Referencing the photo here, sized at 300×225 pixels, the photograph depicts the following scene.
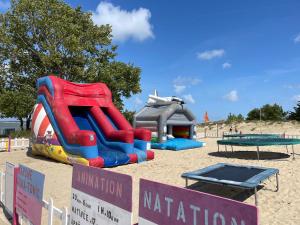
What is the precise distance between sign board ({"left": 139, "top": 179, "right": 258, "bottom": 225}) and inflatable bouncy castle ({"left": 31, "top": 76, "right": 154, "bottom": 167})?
790 centimetres

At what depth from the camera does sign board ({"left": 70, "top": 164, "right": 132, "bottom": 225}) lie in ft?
9.14

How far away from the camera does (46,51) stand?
976 inches

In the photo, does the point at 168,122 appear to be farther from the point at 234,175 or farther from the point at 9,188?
the point at 9,188

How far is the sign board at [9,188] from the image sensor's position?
5439 millimetres

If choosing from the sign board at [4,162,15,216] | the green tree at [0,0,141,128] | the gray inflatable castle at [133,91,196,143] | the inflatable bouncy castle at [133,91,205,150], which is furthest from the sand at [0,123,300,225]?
the green tree at [0,0,141,128]

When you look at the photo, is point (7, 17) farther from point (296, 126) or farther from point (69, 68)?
point (296, 126)

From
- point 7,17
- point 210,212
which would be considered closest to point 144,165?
point 210,212

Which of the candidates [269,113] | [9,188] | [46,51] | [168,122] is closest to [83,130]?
[9,188]

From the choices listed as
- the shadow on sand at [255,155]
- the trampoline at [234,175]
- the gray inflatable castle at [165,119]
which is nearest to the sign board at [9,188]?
the trampoline at [234,175]

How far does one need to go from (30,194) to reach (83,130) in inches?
257

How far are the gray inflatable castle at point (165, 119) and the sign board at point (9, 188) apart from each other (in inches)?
485

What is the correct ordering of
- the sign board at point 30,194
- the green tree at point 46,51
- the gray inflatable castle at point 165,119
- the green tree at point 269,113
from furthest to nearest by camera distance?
1. the green tree at point 269,113
2. the green tree at point 46,51
3. the gray inflatable castle at point 165,119
4. the sign board at point 30,194

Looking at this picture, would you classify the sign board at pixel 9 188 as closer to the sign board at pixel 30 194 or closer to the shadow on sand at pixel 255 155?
the sign board at pixel 30 194

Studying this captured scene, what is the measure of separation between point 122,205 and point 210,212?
3.37 feet
